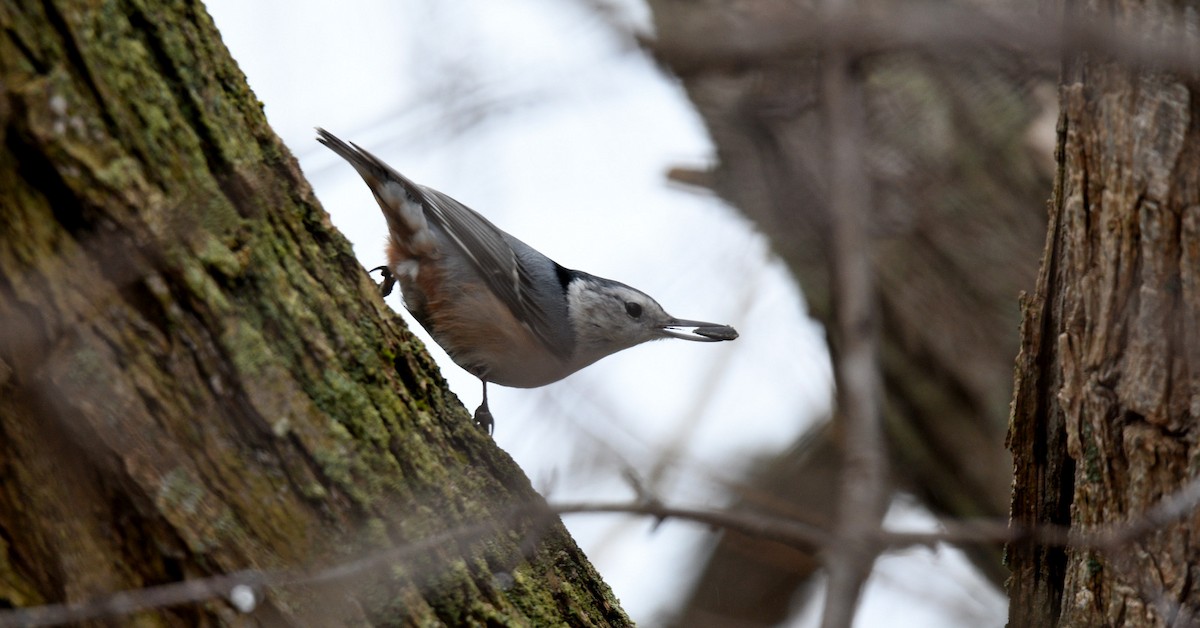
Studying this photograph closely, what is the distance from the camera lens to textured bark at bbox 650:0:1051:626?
3.47m

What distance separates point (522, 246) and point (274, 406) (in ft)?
6.07

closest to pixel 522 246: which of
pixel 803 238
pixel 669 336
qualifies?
pixel 669 336

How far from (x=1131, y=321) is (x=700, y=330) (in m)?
1.84

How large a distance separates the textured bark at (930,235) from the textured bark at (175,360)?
1949mm

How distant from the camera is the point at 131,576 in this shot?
155 centimetres

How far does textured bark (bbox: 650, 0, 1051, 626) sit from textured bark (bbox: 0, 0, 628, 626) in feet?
6.39

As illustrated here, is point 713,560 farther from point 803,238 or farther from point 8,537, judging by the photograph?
point 8,537

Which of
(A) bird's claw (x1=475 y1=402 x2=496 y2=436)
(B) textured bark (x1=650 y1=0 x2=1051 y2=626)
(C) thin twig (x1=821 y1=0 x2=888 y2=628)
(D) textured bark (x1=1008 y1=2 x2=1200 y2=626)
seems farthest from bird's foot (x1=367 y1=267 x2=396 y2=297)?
(D) textured bark (x1=1008 y1=2 x2=1200 y2=626)

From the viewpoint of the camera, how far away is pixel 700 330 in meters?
3.47

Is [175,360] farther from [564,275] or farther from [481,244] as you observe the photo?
[564,275]

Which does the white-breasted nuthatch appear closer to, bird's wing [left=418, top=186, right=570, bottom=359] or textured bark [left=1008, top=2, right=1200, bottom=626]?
bird's wing [left=418, top=186, right=570, bottom=359]

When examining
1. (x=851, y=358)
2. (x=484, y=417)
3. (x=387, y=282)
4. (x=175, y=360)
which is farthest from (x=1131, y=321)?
(x=387, y=282)

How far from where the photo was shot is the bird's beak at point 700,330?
133 inches

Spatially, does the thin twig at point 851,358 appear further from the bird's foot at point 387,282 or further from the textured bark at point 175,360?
the bird's foot at point 387,282
